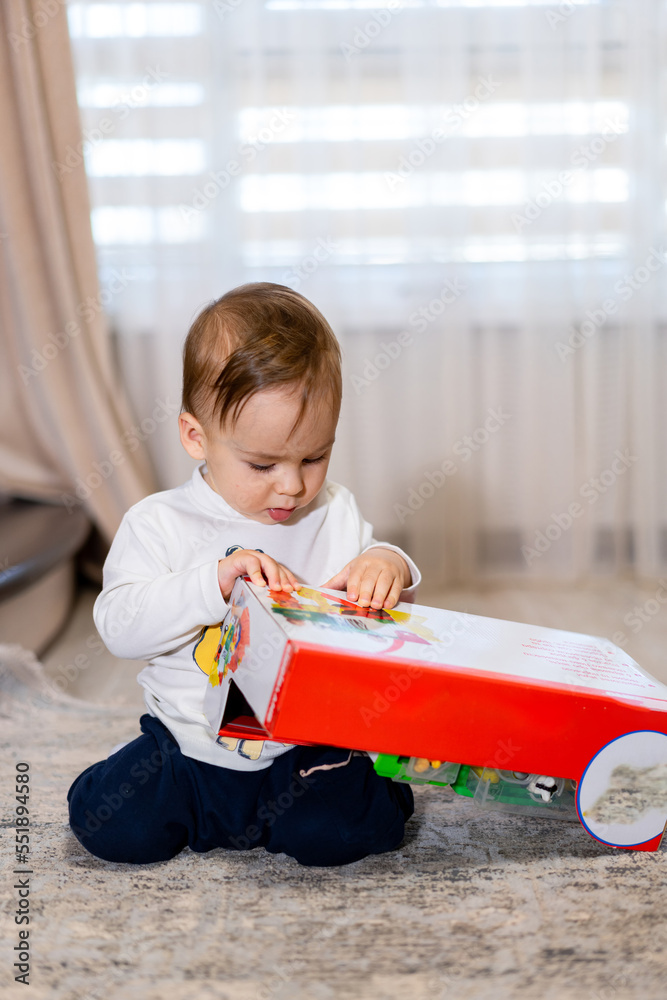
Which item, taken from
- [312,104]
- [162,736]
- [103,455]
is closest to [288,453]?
[162,736]

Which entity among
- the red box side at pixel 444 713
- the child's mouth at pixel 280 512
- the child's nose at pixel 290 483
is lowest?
the red box side at pixel 444 713

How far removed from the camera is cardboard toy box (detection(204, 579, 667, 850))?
2.39 ft

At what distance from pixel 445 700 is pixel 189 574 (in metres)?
0.29

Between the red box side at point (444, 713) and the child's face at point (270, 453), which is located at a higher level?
the child's face at point (270, 453)

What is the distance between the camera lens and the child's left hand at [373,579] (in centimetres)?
88

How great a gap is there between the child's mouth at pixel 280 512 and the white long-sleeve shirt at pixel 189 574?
0.16 ft

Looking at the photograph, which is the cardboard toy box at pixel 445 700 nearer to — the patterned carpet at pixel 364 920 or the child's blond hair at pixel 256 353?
the patterned carpet at pixel 364 920

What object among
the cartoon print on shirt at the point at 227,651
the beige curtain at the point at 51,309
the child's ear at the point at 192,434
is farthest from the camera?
the beige curtain at the point at 51,309

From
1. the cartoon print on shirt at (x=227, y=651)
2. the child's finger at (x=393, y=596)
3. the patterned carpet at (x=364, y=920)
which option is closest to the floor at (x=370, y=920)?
the patterned carpet at (x=364, y=920)

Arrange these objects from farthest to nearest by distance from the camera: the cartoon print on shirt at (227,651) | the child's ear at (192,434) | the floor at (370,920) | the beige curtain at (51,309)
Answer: the beige curtain at (51,309) < the child's ear at (192,434) < the cartoon print on shirt at (227,651) < the floor at (370,920)

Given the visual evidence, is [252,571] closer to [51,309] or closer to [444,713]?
[444,713]

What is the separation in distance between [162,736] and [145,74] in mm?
1462

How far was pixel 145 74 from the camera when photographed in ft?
5.98

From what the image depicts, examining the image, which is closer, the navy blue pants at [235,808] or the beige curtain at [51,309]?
the navy blue pants at [235,808]
